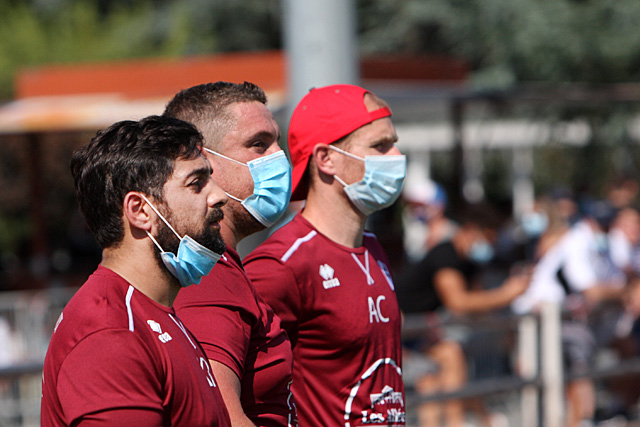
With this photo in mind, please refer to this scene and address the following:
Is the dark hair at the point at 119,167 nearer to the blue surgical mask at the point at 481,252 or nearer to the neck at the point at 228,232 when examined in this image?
the neck at the point at 228,232

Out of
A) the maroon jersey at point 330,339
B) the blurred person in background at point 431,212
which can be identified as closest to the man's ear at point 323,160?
the maroon jersey at point 330,339

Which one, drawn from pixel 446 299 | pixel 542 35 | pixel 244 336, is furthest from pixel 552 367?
pixel 542 35

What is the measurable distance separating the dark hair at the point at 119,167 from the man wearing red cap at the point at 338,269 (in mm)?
840

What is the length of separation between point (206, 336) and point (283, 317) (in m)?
0.60

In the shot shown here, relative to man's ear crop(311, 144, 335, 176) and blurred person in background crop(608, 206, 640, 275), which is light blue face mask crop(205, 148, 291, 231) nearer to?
man's ear crop(311, 144, 335, 176)

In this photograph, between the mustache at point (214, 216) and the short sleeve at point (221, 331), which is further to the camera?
the short sleeve at point (221, 331)

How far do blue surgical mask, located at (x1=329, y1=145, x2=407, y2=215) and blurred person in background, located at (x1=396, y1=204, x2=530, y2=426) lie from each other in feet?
10.8

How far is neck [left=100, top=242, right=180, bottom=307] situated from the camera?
2.30 meters

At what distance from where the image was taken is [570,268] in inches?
340

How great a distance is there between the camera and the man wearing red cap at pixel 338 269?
315cm

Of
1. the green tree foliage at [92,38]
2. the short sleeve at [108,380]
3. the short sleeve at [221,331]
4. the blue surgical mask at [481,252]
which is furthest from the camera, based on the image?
the green tree foliage at [92,38]

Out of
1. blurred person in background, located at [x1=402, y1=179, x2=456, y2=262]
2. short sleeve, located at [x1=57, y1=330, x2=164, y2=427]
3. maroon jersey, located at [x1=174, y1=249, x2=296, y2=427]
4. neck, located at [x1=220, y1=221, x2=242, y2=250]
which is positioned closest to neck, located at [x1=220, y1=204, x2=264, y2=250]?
neck, located at [x1=220, y1=221, x2=242, y2=250]

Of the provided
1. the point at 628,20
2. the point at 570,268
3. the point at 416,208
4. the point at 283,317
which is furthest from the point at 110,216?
the point at 628,20

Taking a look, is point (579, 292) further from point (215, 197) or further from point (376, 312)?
point (215, 197)
